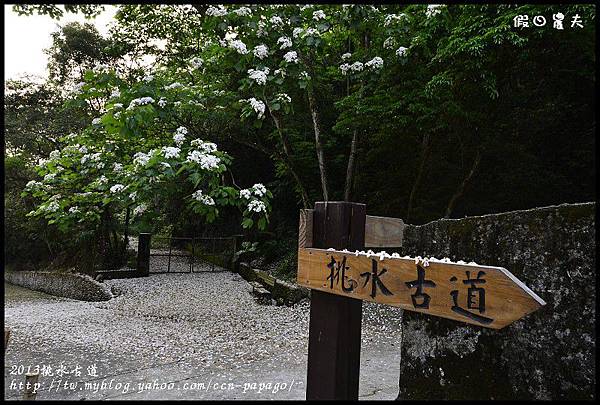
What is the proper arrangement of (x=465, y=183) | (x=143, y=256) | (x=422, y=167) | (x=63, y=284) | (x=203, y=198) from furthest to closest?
(x=63, y=284)
(x=143, y=256)
(x=422, y=167)
(x=465, y=183)
(x=203, y=198)

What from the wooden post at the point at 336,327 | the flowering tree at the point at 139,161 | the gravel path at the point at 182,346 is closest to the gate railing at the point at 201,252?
the gravel path at the point at 182,346

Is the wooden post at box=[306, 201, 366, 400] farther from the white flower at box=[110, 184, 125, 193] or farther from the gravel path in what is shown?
the white flower at box=[110, 184, 125, 193]

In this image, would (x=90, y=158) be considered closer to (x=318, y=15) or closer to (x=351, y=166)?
(x=318, y=15)

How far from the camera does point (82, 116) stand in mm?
11023

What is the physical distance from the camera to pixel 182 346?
607 cm

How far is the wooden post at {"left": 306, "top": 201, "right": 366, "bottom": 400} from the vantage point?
92.9 inches

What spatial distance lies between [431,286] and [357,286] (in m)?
0.42

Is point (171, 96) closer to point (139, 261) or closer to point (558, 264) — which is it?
point (558, 264)

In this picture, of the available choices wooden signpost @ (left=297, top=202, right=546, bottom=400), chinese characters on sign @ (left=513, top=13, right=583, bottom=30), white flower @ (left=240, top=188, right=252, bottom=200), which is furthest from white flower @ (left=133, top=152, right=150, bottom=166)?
chinese characters on sign @ (left=513, top=13, right=583, bottom=30)

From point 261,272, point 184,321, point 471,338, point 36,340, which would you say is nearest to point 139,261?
point 261,272

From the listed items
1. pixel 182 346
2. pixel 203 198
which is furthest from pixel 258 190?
pixel 182 346

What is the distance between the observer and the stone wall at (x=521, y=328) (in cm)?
241

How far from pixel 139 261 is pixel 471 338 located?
1137 cm

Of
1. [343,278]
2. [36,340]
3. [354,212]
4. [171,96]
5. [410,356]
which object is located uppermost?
[171,96]
